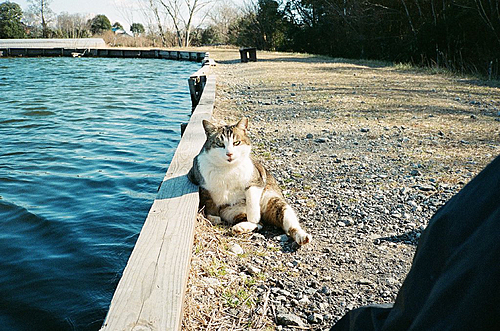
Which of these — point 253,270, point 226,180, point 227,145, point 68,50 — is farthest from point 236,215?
point 68,50

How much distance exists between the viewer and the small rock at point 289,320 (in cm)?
242

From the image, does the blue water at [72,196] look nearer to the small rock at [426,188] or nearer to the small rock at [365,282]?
the small rock at [365,282]

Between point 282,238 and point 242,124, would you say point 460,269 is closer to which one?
point 282,238

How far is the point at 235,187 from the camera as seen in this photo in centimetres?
357

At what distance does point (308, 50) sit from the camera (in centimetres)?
2814

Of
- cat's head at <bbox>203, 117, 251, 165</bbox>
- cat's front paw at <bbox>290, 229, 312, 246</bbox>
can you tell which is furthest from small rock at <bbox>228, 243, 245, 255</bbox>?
cat's head at <bbox>203, 117, 251, 165</bbox>

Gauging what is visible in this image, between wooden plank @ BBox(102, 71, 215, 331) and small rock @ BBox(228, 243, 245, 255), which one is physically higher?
wooden plank @ BBox(102, 71, 215, 331)

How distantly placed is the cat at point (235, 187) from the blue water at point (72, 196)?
3.92ft

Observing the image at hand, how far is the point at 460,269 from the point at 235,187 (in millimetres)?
2810

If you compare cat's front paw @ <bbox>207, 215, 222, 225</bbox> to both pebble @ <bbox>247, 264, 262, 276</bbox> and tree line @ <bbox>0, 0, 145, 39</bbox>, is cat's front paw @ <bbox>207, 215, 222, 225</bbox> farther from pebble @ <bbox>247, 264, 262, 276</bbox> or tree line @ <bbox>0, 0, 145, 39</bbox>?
tree line @ <bbox>0, 0, 145, 39</bbox>

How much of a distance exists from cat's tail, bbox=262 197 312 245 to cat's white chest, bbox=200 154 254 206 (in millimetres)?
257

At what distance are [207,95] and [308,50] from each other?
2103cm

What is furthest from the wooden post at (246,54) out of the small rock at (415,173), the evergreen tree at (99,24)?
the evergreen tree at (99,24)

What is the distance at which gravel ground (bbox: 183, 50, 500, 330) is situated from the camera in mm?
2627
